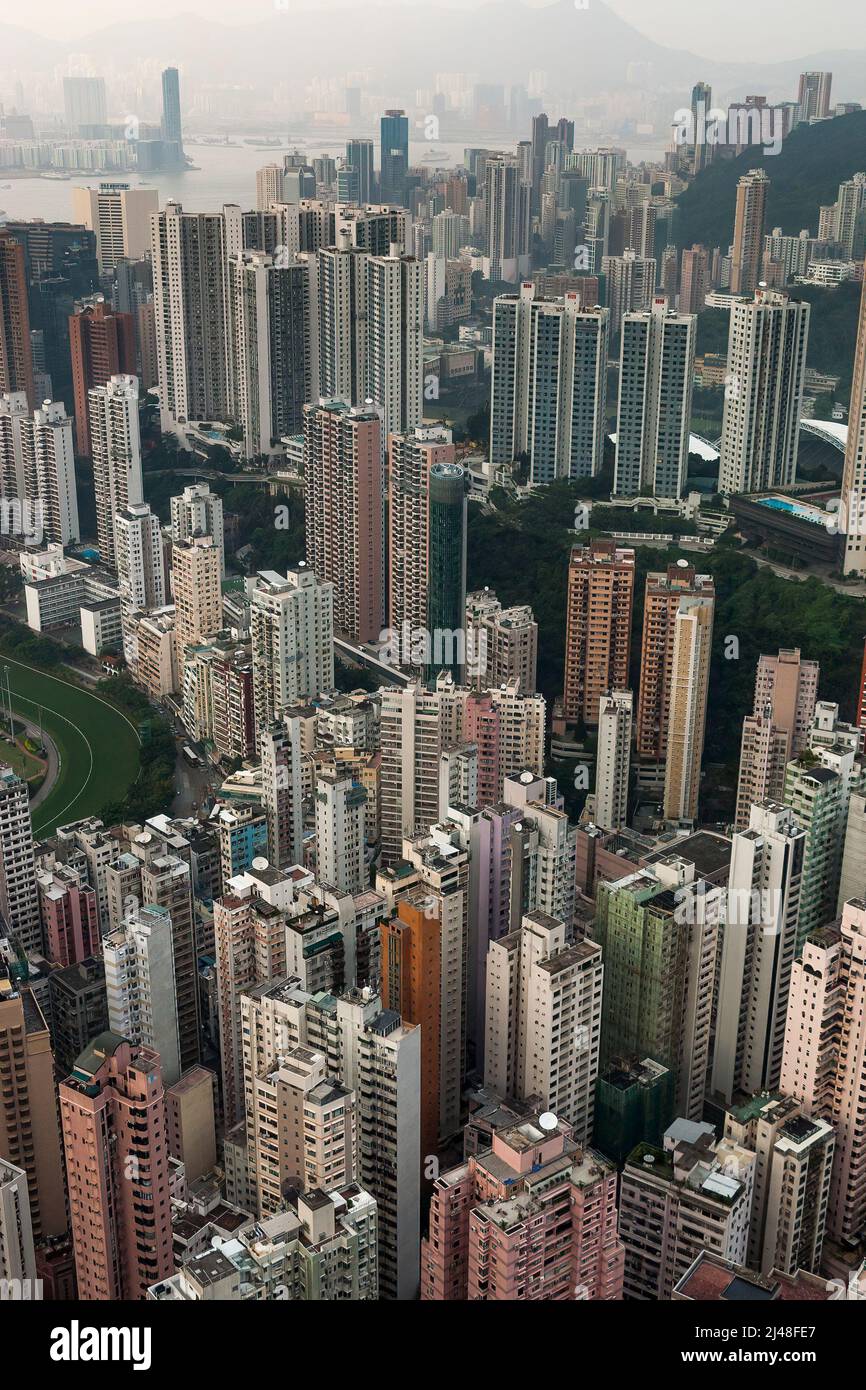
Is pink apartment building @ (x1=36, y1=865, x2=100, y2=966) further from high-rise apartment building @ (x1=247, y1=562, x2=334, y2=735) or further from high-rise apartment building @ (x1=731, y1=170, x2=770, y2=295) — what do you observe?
high-rise apartment building @ (x1=731, y1=170, x2=770, y2=295)

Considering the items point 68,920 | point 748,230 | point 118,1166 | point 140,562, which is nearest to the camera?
point 118,1166

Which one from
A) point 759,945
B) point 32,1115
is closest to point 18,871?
point 32,1115

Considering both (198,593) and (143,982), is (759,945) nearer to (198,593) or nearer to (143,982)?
(143,982)

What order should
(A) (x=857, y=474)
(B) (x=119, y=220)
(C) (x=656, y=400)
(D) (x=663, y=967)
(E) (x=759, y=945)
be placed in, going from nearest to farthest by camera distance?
(D) (x=663, y=967)
(E) (x=759, y=945)
(A) (x=857, y=474)
(C) (x=656, y=400)
(B) (x=119, y=220)

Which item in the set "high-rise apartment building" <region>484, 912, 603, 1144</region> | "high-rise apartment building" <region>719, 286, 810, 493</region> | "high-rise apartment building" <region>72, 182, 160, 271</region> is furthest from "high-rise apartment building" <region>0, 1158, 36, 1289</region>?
"high-rise apartment building" <region>72, 182, 160, 271</region>
